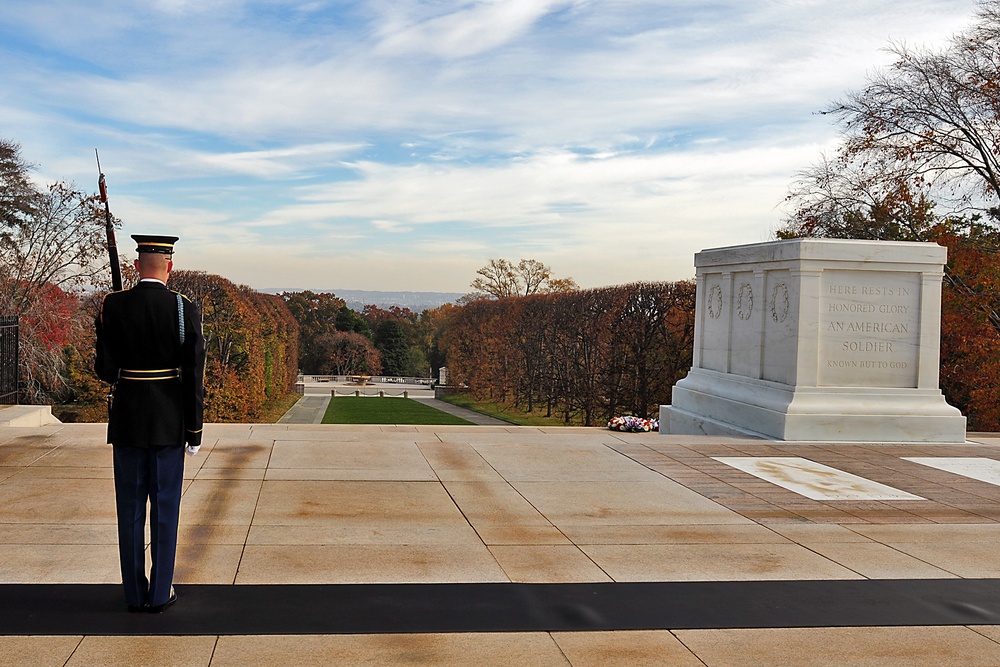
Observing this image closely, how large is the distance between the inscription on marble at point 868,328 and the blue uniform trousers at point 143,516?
800 cm

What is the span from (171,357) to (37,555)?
63.7 inches

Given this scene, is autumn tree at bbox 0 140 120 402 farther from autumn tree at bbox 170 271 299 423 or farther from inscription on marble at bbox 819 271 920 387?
inscription on marble at bbox 819 271 920 387

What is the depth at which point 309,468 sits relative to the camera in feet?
25.5

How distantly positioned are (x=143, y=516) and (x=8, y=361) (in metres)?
8.68

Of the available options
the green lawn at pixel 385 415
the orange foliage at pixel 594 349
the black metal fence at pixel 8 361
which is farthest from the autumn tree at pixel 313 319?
the black metal fence at pixel 8 361

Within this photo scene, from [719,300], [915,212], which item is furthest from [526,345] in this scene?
[719,300]

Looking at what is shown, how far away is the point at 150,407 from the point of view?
13.3 feet

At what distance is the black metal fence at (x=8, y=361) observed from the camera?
37.0ft

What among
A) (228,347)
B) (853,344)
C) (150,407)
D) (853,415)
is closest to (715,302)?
(853,344)

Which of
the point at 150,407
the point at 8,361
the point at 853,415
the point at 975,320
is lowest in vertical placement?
the point at 853,415

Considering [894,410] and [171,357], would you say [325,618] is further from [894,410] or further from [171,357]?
[894,410]

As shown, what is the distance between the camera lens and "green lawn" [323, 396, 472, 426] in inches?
1207

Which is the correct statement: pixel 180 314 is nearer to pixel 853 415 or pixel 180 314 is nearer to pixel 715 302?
pixel 853 415

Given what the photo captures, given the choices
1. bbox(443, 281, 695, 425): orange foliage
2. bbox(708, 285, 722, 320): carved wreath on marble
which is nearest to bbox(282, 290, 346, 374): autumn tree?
bbox(443, 281, 695, 425): orange foliage
